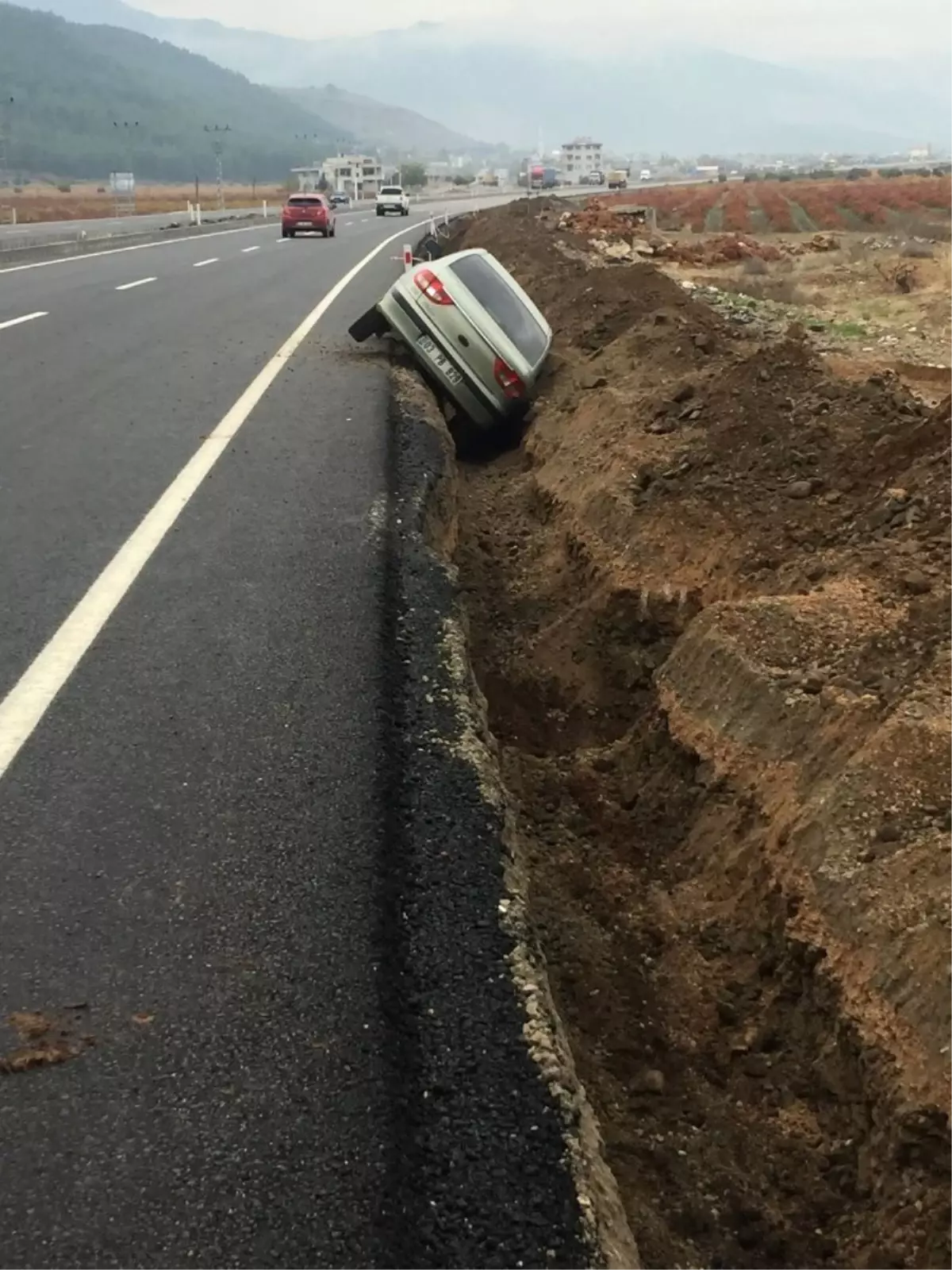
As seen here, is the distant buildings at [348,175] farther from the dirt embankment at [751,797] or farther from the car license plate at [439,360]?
the dirt embankment at [751,797]

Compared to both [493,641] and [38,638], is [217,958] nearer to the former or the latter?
[38,638]

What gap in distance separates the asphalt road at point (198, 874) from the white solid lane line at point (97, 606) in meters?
0.02

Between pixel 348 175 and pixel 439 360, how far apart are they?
142187 mm

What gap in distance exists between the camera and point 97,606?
5.09 metres

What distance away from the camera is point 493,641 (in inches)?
257

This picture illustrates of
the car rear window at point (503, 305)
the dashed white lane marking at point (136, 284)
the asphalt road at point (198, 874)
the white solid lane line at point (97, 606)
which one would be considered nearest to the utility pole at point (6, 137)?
the dashed white lane marking at point (136, 284)

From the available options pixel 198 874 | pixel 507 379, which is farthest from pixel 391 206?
pixel 198 874

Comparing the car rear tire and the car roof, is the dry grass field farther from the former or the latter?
the car roof

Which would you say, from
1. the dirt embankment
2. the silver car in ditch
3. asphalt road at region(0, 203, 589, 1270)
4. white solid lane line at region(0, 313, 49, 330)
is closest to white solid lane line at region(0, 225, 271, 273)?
white solid lane line at region(0, 313, 49, 330)

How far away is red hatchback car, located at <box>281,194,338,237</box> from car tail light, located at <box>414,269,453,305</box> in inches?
1116

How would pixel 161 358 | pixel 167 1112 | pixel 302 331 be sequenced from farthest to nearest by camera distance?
pixel 302 331
pixel 161 358
pixel 167 1112

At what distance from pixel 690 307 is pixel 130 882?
9515 mm

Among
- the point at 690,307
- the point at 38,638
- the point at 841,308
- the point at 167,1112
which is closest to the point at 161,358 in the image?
the point at 690,307

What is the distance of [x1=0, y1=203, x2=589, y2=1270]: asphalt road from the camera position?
2.29m
